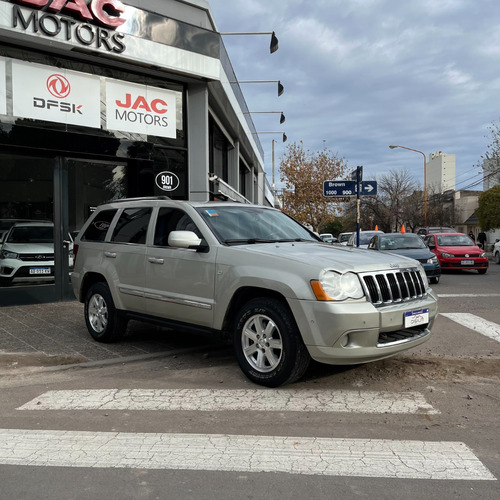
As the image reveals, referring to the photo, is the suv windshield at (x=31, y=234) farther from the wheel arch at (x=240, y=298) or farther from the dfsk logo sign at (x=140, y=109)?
the wheel arch at (x=240, y=298)

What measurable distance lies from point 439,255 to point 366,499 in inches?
627

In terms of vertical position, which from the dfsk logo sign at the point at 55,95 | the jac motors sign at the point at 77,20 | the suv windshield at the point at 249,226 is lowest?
the suv windshield at the point at 249,226

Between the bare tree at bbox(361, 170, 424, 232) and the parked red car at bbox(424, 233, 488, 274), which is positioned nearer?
the parked red car at bbox(424, 233, 488, 274)

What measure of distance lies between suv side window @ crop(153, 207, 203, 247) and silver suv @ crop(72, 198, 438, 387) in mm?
14

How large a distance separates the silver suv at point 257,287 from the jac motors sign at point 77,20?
4.64m

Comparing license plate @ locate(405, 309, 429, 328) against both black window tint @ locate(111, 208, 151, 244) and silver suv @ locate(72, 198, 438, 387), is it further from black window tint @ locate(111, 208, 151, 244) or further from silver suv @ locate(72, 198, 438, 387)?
black window tint @ locate(111, 208, 151, 244)

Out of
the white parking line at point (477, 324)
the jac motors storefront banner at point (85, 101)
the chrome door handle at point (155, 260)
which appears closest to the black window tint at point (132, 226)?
the chrome door handle at point (155, 260)

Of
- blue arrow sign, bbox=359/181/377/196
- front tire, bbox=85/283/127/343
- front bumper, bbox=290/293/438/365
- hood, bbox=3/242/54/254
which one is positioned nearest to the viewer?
front bumper, bbox=290/293/438/365

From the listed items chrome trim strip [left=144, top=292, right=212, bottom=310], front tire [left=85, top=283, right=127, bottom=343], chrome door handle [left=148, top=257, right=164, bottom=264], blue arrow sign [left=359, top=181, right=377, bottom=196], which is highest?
blue arrow sign [left=359, top=181, right=377, bottom=196]

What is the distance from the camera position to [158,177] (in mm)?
11898

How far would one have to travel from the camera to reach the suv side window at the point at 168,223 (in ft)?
18.7

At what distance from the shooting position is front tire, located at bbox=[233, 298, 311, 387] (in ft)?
14.5

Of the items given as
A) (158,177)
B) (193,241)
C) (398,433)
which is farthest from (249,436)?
(158,177)

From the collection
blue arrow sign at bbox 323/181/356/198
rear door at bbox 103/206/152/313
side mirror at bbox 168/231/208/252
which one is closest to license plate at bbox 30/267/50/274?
rear door at bbox 103/206/152/313
